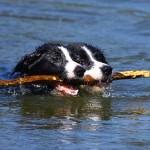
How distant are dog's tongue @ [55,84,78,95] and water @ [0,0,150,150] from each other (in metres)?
0.10

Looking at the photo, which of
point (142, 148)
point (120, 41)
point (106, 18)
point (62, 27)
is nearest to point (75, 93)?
point (142, 148)

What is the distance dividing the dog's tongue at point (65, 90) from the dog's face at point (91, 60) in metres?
0.35

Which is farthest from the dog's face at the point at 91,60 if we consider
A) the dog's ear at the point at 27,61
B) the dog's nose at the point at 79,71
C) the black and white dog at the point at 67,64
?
the dog's ear at the point at 27,61

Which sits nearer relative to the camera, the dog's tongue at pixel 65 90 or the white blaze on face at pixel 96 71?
the white blaze on face at pixel 96 71

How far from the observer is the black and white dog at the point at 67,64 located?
8844 mm

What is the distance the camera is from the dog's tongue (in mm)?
9039

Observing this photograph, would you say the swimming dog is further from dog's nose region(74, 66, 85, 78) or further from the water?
the water

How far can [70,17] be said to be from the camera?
16250mm

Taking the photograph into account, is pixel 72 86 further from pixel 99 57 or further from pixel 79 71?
pixel 99 57

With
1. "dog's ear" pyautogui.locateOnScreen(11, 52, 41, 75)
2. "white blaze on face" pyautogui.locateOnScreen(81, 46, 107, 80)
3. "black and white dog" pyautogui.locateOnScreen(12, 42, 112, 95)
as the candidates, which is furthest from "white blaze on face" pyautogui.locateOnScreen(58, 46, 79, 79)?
"dog's ear" pyautogui.locateOnScreen(11, 52, 41, 75)

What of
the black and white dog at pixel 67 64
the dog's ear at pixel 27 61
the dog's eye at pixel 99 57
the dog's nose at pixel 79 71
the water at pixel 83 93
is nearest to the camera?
the water at pixel 83 93

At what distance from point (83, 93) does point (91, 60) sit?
17.7 inches

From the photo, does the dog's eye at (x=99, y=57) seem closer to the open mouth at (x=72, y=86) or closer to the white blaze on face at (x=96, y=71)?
the white blaze on face at (x=96, y=71)

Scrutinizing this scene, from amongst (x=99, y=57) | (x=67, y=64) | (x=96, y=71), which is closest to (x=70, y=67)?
(x=67, y=64)
